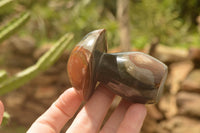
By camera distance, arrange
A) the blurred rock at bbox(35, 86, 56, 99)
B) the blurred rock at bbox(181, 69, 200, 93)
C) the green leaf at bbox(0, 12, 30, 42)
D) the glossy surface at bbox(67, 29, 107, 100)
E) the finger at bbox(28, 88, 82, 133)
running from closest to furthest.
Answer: the glossy surface at bbox(67, 29, 107, 100) → the finger at bbox(28, 88, 82, 133) → the green leaf at bbox(0, 12, 30, 42) → the blurred rock at bbox(181, 69, 200, 93) → the blurred rock at bbox(35, 86, 56, 99)

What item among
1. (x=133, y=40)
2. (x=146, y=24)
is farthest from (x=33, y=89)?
(x=146, y=24)

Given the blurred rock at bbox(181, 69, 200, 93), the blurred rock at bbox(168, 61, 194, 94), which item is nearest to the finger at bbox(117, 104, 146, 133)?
the blurred rock at bbox(181, 69, 200, 93)

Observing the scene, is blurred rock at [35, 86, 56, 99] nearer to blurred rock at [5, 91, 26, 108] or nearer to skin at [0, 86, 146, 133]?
blurred rock at [5, 91, 26, 108]

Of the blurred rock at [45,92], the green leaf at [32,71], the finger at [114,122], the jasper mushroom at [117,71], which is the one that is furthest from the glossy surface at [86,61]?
the blurred rock at [45,92]

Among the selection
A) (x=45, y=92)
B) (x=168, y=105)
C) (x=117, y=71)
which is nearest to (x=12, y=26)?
(x=117, y=71)

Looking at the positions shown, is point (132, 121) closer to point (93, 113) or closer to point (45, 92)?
point (93, 113)

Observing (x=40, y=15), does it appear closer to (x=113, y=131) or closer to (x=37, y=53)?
(x=37, y=53)

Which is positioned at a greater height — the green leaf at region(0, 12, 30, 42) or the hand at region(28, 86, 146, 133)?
the green leaf at region(0, 12, 30, 42)
